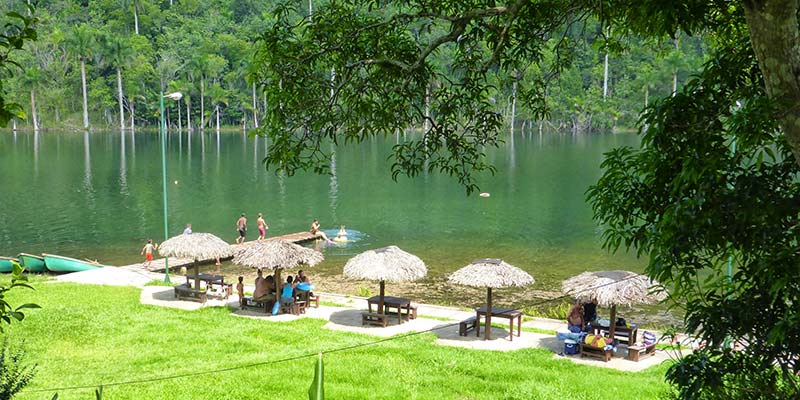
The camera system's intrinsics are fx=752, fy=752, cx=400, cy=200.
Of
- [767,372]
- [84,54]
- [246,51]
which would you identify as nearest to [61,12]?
[84,54]

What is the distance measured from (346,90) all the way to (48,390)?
656cm

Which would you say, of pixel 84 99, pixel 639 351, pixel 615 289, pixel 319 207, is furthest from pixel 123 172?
pixel 84 99

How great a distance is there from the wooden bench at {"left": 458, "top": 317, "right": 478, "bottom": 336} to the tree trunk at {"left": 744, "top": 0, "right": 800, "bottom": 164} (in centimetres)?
1099

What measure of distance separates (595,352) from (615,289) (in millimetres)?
1379

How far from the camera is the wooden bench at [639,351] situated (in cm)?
1366

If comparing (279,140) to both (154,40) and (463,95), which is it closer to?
(463,95)

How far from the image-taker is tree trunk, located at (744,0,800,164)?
14.7 feet

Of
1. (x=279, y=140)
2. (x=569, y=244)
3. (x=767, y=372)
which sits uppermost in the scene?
(x=279, y=140)

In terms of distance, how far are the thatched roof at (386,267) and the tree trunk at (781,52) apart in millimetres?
12307

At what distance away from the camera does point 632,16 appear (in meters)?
5.84

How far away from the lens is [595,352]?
13.6 m

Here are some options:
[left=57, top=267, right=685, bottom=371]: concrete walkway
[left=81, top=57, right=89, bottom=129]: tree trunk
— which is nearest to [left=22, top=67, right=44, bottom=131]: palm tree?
[left=81, top=57, right=89, bottom=129]: tree trunk

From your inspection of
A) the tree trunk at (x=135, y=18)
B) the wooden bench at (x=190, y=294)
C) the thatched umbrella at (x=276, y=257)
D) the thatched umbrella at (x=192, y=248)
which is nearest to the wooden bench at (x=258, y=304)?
the thatched umbrella at (x=276, y=257)

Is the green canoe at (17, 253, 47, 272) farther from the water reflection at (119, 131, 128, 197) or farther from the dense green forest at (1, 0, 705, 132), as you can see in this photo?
the dense green forest at (1, 0, 705, 132)
